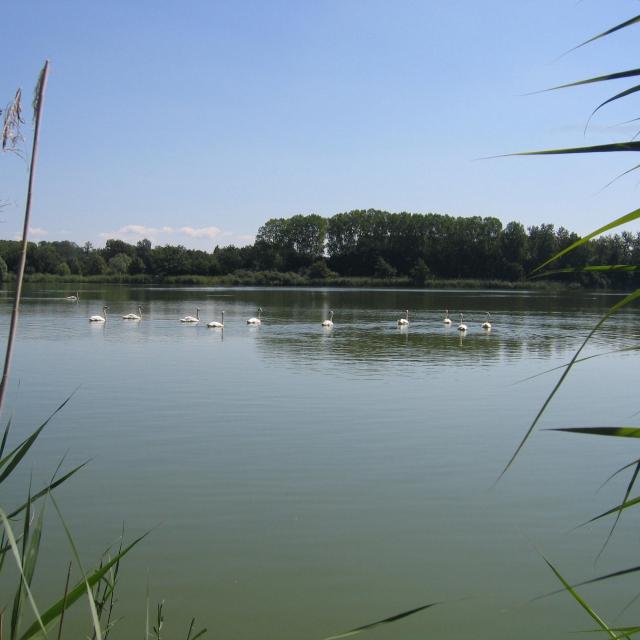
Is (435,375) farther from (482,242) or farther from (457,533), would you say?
(482,242)

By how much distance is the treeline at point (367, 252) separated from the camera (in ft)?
300

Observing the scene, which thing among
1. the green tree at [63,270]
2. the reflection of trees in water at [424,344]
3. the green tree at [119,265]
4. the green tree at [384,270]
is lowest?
the reflection of trees in water at [424,344]

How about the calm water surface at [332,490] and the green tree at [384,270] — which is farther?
the green tree at [384,270]

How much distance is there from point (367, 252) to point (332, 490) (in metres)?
93.7

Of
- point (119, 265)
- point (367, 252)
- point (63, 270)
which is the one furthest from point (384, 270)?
point (63, 270)

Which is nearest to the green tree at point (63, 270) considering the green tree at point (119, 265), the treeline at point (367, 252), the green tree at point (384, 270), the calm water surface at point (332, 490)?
the treeline at point (367, 252)

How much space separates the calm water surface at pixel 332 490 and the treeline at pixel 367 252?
7654cm

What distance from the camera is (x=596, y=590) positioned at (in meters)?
5.36

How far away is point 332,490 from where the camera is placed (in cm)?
724

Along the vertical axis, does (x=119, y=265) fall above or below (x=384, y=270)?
below

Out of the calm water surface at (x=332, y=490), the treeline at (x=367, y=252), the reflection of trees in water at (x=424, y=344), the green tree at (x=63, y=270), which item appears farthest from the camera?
the treeline at (x=367, y=252)

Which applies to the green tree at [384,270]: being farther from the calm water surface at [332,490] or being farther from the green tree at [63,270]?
the calm water surface at [332,490]

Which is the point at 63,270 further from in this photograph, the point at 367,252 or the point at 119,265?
the point at 367,252

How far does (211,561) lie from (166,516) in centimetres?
107
